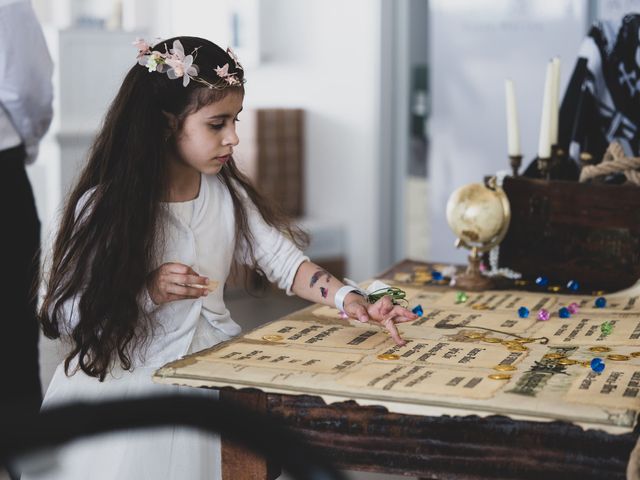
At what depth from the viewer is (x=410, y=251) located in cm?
520

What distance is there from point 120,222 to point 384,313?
0.43m

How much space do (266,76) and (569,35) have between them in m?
2.03

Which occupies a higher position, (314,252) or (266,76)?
(266,76)

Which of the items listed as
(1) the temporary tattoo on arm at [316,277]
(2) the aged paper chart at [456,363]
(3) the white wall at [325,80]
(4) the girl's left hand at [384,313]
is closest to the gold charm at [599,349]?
(2) the aged paper chart at [456,363]

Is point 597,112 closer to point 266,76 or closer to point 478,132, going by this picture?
point 478,132

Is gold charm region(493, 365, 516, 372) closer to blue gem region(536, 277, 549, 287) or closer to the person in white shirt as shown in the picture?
blue gem region(536, 277, 549, 287)

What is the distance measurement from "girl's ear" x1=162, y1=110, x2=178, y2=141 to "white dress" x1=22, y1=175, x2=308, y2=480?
0.12 meters

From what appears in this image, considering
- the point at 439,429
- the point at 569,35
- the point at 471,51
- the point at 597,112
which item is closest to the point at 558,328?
the point at 439,429

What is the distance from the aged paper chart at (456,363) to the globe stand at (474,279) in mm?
180

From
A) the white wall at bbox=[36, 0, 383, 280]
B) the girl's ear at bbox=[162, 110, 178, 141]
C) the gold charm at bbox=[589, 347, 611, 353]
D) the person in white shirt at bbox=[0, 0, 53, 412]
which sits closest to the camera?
the gold charm at bbox=[589, 347, 611, 353]

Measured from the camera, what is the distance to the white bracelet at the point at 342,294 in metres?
1.67

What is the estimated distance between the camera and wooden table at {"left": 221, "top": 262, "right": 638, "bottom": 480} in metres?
1.16

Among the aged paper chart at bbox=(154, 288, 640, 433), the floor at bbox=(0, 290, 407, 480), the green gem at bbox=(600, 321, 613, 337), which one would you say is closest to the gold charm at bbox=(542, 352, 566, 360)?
the aged paper chart at bbox=(154, 288, 640, 433)

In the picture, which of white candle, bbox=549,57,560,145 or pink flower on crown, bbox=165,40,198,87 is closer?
pink flower on crown, bbox=165,40,198,87
